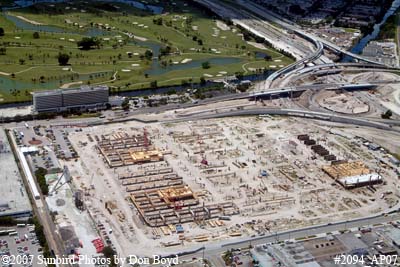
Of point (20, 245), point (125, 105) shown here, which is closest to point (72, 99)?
point (125, 105)

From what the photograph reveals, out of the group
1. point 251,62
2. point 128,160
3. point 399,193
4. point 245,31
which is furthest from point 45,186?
point 245,31

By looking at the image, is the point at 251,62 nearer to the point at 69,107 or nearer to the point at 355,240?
the point at 69,107

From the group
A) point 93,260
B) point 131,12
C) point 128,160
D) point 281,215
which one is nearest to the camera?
point 93,260

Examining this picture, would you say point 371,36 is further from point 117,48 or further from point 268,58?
point 117,48

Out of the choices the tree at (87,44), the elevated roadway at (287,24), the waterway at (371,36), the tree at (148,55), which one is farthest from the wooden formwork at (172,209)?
the waterway at (371,36)

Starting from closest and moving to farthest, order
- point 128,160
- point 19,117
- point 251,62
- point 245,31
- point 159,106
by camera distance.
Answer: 1. point 128,160
2. point 19,117
3. point 159,106
4. point 251,62
5. point 245,31

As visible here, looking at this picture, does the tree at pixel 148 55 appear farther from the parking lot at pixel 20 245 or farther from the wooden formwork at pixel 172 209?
the parking lot at pixel 20 245

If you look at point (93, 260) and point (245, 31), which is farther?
point (245, 31)
